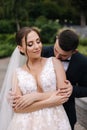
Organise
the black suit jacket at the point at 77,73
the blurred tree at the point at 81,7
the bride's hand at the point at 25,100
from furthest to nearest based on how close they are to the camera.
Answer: the blurred tree at the point at 81,7, the black suit jacket at the point at 77,73, the bride's hand at the point at 25,100

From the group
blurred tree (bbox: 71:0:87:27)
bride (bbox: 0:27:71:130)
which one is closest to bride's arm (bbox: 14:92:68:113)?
bride (bbox: 0:27:71:130)

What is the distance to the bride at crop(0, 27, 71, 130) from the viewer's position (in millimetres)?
2934

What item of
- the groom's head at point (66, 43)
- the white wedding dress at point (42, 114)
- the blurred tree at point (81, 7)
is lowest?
the blurred tree at point (81, 7)

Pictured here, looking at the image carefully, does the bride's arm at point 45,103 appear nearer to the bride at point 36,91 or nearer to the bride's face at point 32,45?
the bride at point 36,91

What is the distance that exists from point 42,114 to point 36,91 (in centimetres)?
15

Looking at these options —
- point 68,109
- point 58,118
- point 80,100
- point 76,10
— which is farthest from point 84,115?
point 76,10

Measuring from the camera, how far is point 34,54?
296 cm

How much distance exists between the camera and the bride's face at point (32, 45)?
295 centimetres

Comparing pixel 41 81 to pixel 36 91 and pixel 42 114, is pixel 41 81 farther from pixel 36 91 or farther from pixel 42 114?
pixel 42 114

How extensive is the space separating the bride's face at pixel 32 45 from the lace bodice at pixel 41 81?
4.7 inches

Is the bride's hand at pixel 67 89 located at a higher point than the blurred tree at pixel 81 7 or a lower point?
higher

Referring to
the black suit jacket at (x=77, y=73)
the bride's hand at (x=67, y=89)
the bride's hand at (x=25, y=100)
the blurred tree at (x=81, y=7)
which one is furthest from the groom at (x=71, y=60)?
the blurred tree at (x=81, y=7)

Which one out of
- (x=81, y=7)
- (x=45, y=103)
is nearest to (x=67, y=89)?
(x=45, y=103)

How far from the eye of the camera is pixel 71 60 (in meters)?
3.24
